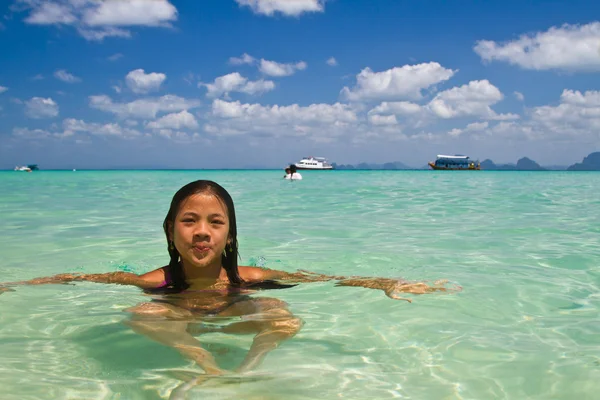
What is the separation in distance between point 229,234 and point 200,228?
0.30 metres

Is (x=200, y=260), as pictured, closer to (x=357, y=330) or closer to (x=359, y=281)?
(x=357, y=330)

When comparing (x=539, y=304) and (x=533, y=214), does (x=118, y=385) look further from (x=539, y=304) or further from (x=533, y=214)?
(x=533, y=214)

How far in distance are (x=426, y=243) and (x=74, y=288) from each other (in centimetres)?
453

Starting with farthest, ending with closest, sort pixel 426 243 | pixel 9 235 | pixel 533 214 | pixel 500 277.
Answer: pixel 533 214, pixel 9 235, pixel 426 243, pixel 500 277

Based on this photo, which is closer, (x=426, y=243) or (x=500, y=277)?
(x=500, y=277)

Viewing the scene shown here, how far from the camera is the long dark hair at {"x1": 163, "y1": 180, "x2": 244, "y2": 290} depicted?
330cm

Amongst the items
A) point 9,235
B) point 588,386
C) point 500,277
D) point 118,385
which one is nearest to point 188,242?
point 118,385

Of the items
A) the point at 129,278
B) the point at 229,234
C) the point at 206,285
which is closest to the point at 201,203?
the point at 229,234

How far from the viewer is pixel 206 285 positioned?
358 centimetres

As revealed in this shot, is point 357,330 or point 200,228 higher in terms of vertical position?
point 200,228

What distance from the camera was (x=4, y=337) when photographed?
10.1ft

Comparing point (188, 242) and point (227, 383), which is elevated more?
point (188, 242)

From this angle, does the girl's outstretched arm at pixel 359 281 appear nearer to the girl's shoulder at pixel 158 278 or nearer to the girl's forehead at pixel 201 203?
the girl's shoulder at pixel 158 278

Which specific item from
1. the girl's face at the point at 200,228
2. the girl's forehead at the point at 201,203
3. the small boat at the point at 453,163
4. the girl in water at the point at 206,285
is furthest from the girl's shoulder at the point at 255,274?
the small boat at the point at 453,163
